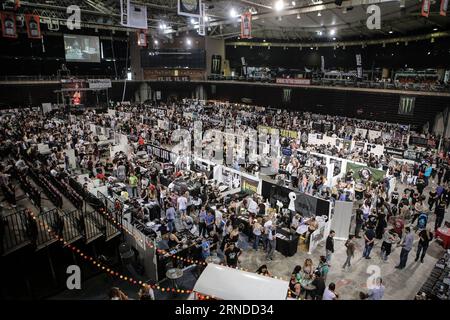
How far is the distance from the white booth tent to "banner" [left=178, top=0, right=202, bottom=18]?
11605mm

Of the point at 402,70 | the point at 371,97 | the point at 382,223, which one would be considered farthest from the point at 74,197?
the point at 402,70

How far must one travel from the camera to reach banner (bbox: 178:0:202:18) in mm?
13398

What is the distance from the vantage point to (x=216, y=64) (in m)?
44.2

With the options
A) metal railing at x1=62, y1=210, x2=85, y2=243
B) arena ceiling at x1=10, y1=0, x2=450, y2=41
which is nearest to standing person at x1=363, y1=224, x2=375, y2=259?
metal railing at x1=62, y1=210, x2=85, y2=243

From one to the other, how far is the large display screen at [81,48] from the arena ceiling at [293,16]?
7.92 ft

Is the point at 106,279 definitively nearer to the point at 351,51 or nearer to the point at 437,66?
the point at 437,66

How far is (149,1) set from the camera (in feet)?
90.5

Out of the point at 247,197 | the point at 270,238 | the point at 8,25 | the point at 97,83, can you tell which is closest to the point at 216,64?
the point at 97,83

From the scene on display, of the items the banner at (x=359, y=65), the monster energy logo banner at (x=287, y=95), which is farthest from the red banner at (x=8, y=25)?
the banner at (x=359, y=65)

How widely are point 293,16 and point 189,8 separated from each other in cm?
1736

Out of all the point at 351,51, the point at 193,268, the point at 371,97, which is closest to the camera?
the point at 193,268

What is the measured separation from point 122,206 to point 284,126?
18757 mm

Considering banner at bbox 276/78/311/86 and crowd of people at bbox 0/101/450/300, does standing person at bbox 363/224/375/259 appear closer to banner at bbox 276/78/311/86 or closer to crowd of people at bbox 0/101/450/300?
crowd of people at bbox 0/101/450/300

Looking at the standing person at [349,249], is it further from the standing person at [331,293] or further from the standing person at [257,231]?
the standing person at [257,231]
